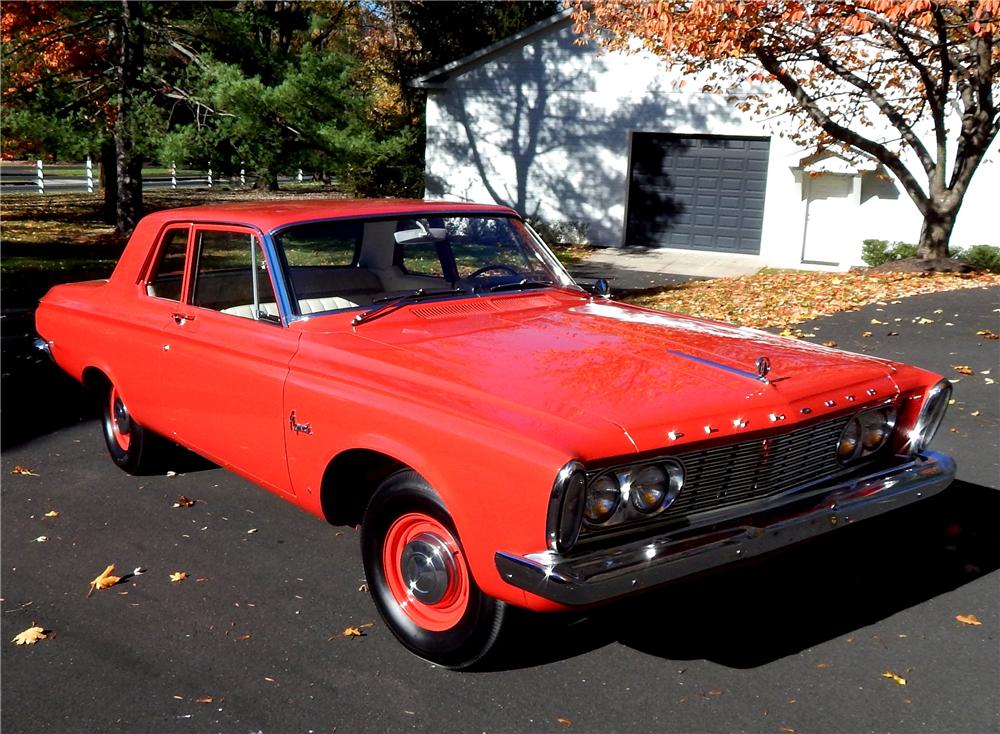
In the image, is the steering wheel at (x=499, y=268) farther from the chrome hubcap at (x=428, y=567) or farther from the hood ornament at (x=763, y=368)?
the chrome hubcap at (x=428, y=567)

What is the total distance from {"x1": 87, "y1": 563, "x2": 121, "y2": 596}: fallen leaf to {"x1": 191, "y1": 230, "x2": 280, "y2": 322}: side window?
1345 millimetres

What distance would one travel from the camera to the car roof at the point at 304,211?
470 cm

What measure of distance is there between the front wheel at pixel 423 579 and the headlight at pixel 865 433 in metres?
1.55

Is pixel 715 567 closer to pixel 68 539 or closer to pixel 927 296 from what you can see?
pixel 68 539

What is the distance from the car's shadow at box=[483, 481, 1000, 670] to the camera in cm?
381

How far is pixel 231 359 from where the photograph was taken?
4.55 meters

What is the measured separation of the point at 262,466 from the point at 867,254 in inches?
606

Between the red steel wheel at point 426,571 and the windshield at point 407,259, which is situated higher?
the windshield at point 407,259

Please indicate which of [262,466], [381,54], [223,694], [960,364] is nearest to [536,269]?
[262,466]

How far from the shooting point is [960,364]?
837 cm

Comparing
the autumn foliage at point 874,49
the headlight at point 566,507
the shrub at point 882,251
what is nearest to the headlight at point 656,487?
the headlight at point 566,507

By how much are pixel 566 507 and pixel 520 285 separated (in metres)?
2.11

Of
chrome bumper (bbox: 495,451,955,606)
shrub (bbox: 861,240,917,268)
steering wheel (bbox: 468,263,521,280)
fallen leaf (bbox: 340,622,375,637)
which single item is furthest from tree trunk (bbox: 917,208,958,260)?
fallen leaf (bbox: 340,622,375,637)

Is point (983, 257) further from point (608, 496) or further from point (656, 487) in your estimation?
point (608, 496)
